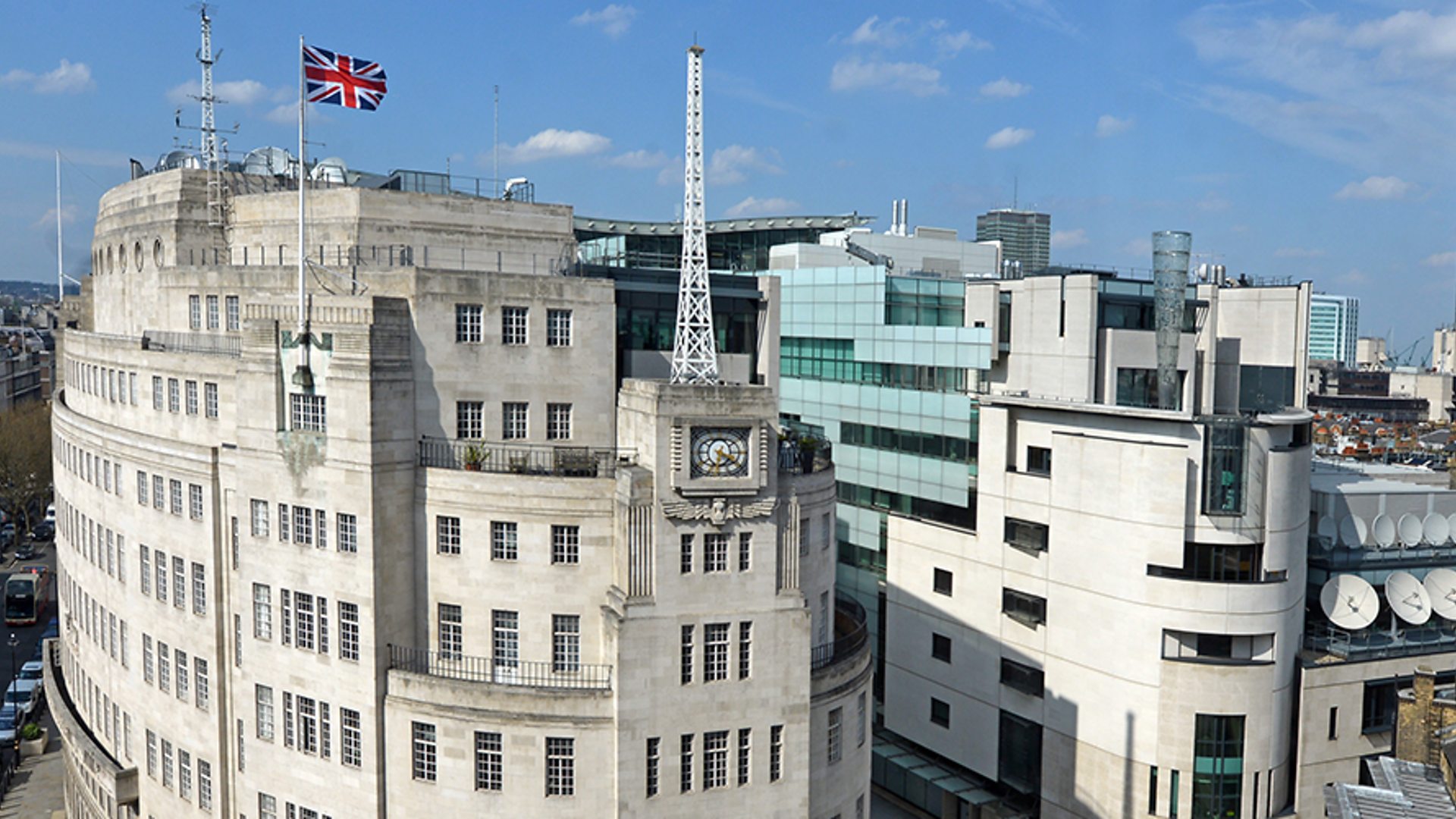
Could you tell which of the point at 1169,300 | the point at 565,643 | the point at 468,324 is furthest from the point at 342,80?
the point at 1169,300

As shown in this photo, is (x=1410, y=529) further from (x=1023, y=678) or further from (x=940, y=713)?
(x=940, y=713)

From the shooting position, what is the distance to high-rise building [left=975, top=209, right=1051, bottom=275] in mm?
117625

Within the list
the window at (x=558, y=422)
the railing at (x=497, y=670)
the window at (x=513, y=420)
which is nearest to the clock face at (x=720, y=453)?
the railing at (x=497, y=670)

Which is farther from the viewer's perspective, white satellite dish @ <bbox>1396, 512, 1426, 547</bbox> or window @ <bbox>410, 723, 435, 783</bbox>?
white satellite dish @ <bbox>1396, 512, 1426, 547</bbox>

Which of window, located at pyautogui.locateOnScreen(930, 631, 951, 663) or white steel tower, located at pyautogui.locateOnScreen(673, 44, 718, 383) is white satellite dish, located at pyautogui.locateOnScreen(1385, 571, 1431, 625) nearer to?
window, located at pyautogui.locateOnScreen(930, 631, 951, 663)

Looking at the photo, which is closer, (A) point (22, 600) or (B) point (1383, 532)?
(B) point (1383, 532)

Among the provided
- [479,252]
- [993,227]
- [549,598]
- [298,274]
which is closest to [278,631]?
[549,598]

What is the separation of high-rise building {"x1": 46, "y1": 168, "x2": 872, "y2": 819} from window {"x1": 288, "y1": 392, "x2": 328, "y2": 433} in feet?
0.35

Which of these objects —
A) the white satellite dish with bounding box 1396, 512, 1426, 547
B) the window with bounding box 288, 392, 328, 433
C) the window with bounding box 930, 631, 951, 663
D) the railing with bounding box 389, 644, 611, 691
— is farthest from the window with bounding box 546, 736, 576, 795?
the white satellite dish with bounding box 1396, 512, 1426, 547

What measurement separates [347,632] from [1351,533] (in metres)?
56.1

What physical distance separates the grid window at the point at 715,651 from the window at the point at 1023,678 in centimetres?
2840

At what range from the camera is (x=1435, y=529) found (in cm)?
6506

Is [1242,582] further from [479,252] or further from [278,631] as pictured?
[278,631]

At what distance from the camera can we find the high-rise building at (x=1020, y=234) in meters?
118
